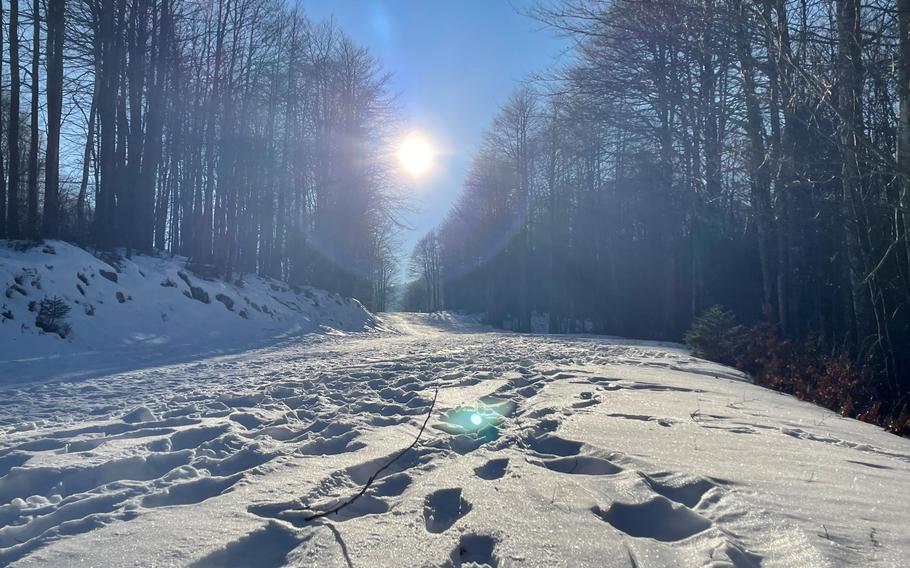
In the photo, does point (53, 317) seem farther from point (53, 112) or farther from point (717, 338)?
point (717, 338)

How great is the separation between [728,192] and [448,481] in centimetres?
1165

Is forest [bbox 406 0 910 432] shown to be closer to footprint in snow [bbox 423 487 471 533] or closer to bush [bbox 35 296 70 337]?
footprint in snow [bbox 423 487 471 533]

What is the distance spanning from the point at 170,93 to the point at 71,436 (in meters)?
16.2

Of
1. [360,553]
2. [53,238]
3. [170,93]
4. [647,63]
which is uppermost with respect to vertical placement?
[170,93]

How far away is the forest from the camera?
580 cm

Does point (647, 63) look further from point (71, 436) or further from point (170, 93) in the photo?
point (170, 93)

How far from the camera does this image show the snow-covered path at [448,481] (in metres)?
2.21

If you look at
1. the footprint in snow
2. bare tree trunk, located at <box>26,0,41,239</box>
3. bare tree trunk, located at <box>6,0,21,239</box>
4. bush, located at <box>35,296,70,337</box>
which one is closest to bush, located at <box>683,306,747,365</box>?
the footprint in snow

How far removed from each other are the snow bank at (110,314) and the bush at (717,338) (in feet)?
28.5

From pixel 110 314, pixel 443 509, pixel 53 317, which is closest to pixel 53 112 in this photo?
pixel 110 314

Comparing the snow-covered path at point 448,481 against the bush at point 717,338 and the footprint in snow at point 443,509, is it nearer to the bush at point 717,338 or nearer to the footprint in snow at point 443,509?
the footprint in snow at point 443,509

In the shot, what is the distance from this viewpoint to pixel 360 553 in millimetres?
2184

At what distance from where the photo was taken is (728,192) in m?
12.8

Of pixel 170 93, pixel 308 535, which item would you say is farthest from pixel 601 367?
pixel 170 93
